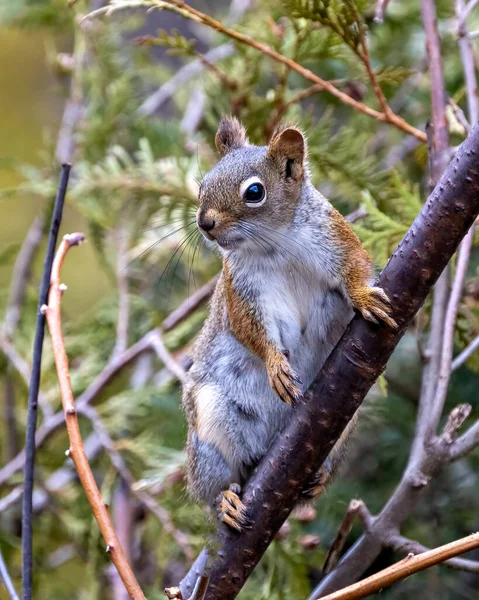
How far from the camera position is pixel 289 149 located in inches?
48.8

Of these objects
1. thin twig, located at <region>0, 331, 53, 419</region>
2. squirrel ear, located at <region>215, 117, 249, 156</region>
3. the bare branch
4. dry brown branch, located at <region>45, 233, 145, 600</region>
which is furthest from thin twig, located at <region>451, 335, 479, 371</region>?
thin twig, located at <region>0, 331, 53, 419</region>

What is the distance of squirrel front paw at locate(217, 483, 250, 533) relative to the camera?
1065 mm

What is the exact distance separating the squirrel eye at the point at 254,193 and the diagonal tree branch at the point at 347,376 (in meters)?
0.28

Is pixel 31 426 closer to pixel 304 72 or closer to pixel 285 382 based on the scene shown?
pixel 285 382

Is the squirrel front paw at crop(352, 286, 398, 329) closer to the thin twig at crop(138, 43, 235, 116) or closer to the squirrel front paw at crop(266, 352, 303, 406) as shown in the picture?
the squirrel front paw at crop(266, 352, 303, 406)

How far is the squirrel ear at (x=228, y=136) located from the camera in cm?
136

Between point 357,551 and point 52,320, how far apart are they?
54cm

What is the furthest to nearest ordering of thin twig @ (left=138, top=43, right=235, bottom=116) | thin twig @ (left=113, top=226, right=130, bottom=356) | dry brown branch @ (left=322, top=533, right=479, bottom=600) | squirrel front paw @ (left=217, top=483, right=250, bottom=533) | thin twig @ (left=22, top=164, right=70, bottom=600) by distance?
thin twig @ (left=138, top=43, right=235, bottom=116) < thin twig @ (left=113, top=226, right=130, bottom=356) < squirrel front paw @ (left=217, top=483, right=250, bottom=533) < thin twig @ (left=22, top=164, right=70, bottom=600) < dry brown branch @ (left=322, top=533, right=479, bottom=600)

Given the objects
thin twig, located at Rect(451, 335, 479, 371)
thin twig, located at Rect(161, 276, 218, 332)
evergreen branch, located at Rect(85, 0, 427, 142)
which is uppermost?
evergreen branch, located at Rect(85, 0, 427, 142)

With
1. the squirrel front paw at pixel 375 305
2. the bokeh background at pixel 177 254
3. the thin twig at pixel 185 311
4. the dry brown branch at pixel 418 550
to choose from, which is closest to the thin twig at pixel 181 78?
the bokeh background at pixel 177 254

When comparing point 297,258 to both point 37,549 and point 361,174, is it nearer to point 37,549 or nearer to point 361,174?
point 361,174

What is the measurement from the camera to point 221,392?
138 cm

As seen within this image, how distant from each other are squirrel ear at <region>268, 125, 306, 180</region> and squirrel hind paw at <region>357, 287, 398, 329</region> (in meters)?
0.32

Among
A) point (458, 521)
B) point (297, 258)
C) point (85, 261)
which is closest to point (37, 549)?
point (458, 521)
